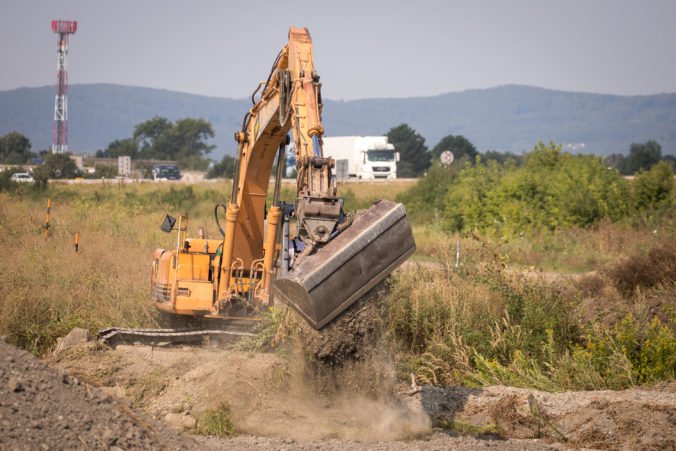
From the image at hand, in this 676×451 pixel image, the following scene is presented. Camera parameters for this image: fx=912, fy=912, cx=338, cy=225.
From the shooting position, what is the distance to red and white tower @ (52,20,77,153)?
117 m

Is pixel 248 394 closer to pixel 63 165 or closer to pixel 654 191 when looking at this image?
pixel 654 191

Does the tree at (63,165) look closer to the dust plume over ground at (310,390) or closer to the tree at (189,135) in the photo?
→ the dust plume over ground at (310,390)

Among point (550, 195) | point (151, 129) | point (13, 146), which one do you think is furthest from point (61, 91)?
point (550, 195)

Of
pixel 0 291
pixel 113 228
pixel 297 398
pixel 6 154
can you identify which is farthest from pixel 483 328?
pixel 6 154

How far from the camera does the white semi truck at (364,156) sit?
7075cm

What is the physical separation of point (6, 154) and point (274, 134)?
108230 millimetres

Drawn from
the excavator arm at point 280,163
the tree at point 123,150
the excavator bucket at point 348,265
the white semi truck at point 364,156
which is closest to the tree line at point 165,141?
the tree at point 123,150

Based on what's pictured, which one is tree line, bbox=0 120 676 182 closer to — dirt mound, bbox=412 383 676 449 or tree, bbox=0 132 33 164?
tree, bbox=0 132 33 164

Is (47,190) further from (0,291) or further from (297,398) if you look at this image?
(297,398)

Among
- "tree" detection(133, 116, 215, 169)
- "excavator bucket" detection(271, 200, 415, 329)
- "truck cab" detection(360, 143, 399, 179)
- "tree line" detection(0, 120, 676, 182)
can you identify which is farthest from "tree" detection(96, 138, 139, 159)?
"excavator bucket" detection(271, 200, 415, 329)

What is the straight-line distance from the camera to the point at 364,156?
2810 inches

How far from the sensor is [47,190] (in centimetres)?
3794

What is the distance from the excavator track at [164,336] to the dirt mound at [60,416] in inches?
164

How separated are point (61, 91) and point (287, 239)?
11454cm
